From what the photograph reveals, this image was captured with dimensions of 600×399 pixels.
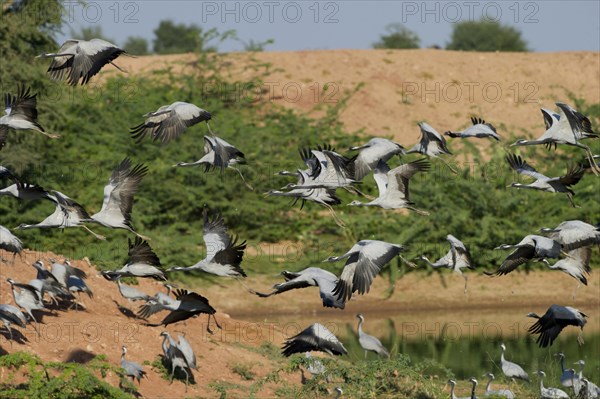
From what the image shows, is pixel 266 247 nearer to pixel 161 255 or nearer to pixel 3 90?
pixel 161 255

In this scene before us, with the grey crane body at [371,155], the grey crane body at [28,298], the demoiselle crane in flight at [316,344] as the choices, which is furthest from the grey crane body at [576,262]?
the grey crane body at [28,298]

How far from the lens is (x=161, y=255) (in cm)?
2652

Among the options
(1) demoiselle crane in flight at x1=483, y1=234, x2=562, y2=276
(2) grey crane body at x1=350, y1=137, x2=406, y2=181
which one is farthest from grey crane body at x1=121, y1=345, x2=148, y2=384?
(1) demoiselle crane in flight at x1=483, y1=234, x2=562, y2=276

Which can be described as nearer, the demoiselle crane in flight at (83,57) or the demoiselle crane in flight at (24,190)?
the demoiselle crane in flight at (83,57)

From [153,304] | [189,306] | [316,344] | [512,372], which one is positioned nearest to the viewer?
[316,344]

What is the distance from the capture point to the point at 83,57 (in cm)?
1434

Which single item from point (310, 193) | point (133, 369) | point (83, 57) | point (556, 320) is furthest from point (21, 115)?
point (556, 320)

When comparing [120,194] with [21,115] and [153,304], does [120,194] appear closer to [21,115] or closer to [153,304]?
[21,115]

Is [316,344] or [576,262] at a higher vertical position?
[576,262]

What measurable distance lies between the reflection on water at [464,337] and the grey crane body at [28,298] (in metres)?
4.90

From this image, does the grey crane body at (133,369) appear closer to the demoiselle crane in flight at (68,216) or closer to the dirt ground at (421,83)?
the demoiselle crane in flight at (68,216)

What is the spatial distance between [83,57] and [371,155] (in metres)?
3.92

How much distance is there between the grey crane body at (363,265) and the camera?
1289 cm

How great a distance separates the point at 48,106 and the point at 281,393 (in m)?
16.5
